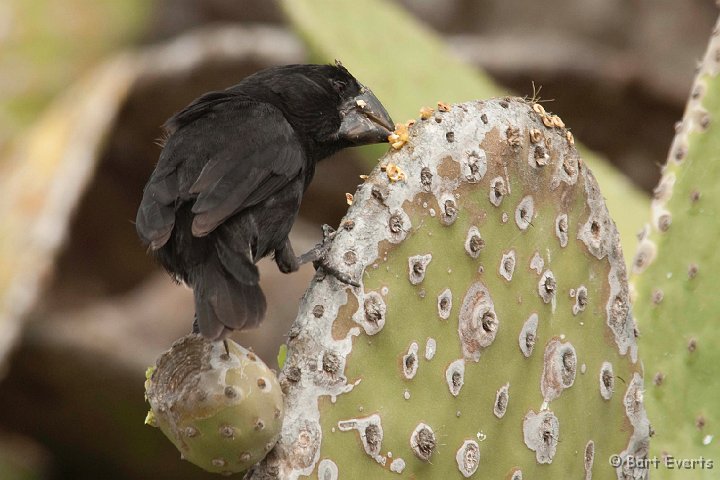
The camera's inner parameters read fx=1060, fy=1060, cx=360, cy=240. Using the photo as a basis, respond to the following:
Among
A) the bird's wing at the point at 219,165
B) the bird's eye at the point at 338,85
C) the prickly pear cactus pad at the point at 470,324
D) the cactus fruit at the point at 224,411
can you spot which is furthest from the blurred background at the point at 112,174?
the cactus fruit at the point at 224,411

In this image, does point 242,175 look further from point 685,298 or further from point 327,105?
point 685,298

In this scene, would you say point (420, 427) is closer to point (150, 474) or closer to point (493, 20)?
point (150, 474)

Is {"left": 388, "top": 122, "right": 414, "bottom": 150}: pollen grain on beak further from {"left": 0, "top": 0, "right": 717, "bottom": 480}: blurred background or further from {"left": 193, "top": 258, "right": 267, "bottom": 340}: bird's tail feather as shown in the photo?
{"left": 0, "top": 0, "right": 717, "bottom": 480}: blurred background

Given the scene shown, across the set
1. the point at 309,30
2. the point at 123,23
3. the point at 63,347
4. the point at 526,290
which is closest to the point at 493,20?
the point at 123,23

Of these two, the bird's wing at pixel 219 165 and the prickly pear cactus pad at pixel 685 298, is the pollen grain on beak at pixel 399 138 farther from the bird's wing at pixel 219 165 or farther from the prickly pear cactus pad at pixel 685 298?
the prickly pear cactus pad at pixel 685 298

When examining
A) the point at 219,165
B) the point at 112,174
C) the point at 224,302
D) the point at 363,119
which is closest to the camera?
the point at 224,302

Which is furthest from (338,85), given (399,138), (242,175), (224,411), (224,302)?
(224,411)

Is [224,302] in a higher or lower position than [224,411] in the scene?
higher

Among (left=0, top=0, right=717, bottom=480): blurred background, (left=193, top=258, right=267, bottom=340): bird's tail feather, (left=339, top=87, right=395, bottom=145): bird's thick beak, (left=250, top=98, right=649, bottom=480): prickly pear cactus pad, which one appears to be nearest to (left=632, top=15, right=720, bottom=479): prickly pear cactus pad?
(left=250, top=98, right=649, bottom=480): prickly pear cactus pad
